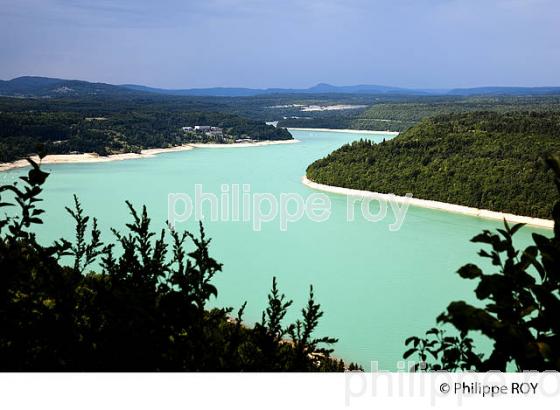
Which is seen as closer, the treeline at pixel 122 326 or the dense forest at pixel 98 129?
the treeline at pixel 122 326

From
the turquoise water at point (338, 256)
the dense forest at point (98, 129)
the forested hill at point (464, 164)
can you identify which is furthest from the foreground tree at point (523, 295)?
the dense forest at point (98, 129)

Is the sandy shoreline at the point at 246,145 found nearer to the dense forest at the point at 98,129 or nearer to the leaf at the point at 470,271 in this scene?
the dense forest at the point at 98,129

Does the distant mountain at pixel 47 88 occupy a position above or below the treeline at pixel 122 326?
above

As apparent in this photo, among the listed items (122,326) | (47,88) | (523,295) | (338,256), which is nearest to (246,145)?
(338,256)

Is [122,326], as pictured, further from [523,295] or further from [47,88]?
[47,88]

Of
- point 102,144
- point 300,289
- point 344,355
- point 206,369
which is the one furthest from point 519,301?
point 102,144

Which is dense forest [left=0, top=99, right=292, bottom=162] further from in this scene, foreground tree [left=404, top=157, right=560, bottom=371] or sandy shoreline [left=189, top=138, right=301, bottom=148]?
foreground tree [left=404, top=157, right=560, bottom=371]

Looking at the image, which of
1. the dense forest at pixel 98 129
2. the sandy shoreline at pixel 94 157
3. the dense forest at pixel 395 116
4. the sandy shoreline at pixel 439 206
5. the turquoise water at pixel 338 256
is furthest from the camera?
the dense forest at pixel 395 116

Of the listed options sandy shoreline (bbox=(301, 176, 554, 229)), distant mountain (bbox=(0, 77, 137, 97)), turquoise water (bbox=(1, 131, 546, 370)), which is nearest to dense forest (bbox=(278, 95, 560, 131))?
sandy shoreline (bbox=(301, 176, 554, 229))

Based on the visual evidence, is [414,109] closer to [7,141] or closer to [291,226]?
[7,141]
